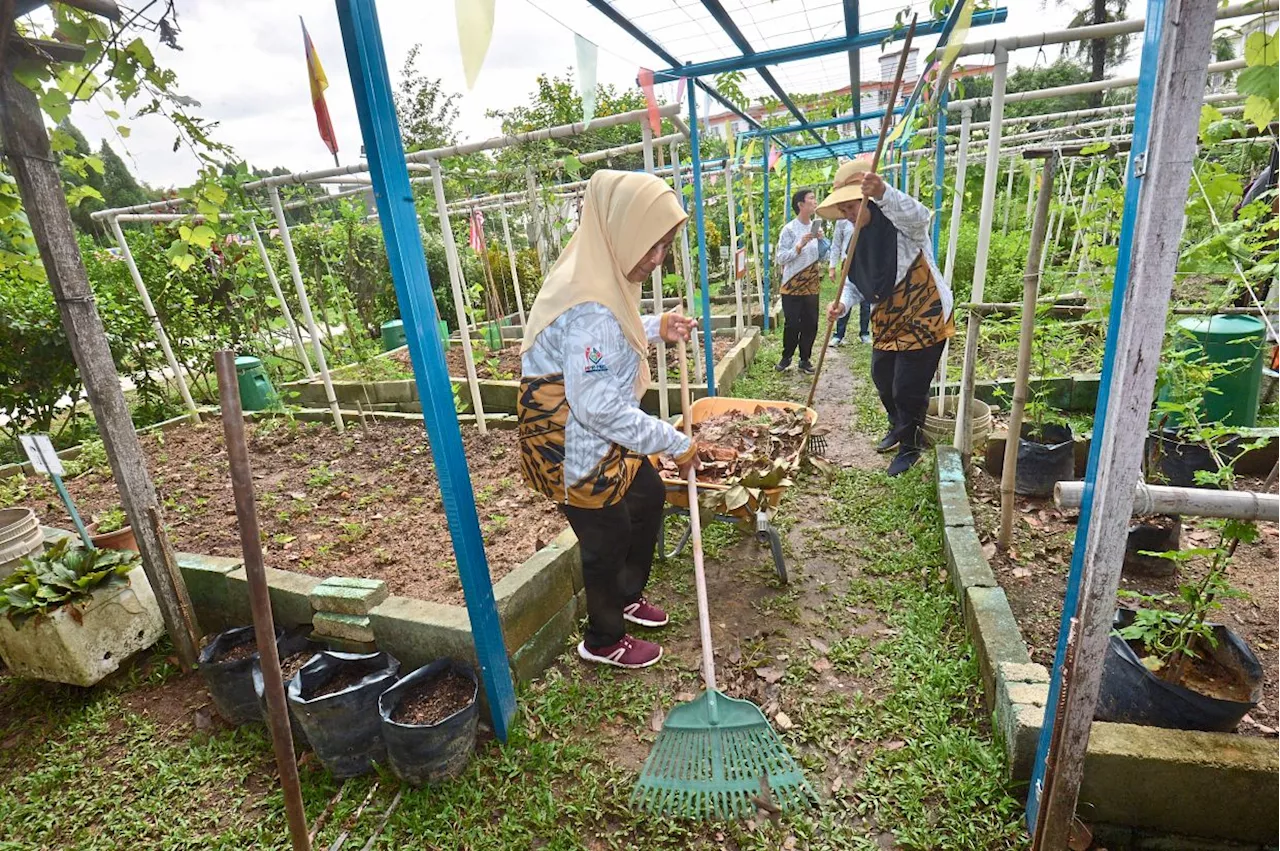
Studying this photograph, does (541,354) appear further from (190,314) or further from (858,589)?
(190,314)

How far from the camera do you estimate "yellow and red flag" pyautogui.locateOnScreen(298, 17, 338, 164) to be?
180cm

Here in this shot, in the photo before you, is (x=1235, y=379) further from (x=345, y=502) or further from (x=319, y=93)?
(x=345, y=502)

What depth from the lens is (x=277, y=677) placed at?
1327mm

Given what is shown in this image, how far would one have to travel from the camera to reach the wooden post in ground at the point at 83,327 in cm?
240

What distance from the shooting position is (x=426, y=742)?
7.53 feet

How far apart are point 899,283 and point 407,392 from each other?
16.1 feet

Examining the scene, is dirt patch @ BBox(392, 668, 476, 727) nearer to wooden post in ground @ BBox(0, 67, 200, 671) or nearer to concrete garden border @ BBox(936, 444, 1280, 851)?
wooden post in ground @ BBox(0, 67, 200, 671)

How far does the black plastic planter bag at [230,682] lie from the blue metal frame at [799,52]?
14.1ft

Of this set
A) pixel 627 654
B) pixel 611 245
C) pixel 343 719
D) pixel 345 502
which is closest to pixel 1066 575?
pixel 627 654

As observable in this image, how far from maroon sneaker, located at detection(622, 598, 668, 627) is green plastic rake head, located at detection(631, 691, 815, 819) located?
3.01 feet

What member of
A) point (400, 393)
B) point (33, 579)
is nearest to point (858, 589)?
point (33, 579)

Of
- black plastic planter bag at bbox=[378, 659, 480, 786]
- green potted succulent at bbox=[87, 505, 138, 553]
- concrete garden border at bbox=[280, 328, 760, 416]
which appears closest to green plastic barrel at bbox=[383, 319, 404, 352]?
concrete garden border at bbox=[280, 328, 760, 416]

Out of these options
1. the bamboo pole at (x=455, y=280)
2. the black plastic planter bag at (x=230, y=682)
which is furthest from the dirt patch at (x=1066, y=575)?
the bamboo pole at (x=455, y=280)

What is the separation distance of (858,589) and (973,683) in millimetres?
823
